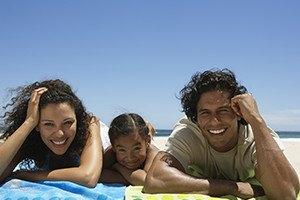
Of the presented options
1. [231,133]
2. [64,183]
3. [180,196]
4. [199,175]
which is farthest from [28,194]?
[231,133]

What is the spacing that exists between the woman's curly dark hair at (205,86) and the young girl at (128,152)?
0.61m

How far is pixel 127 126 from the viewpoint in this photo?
16.4ft

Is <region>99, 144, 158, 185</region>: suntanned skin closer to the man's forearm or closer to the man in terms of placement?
the man

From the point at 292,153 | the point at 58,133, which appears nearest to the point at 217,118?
the point at 58,133

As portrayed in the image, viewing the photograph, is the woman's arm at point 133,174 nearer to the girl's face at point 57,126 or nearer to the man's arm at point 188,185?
the man's arm at point 188,185

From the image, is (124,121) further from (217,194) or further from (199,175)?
(217,194)

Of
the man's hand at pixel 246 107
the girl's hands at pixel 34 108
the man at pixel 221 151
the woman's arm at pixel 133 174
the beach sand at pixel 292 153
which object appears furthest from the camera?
the beach sand at pixel 292 153

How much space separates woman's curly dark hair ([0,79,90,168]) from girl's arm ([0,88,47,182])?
9.1 inches

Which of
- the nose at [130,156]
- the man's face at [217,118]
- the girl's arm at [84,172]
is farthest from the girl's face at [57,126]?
the man's face at [217,118]

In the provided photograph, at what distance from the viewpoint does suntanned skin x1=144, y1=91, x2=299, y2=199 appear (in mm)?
3904

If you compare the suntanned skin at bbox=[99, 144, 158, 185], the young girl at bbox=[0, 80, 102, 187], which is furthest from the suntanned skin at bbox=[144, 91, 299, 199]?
the young girl at bbox=[0, 80, 102, 187]

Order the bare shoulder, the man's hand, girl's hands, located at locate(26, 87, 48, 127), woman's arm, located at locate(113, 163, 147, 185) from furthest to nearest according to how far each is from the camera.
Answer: woman's arm, located at locate(113, 163, 147, 185) → girl's hands, located at locate(26, 87, 48, 127) → the bare shoulder → the man's hand

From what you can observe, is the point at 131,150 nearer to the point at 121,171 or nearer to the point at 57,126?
the point at 121,171

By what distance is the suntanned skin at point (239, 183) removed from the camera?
390cm
